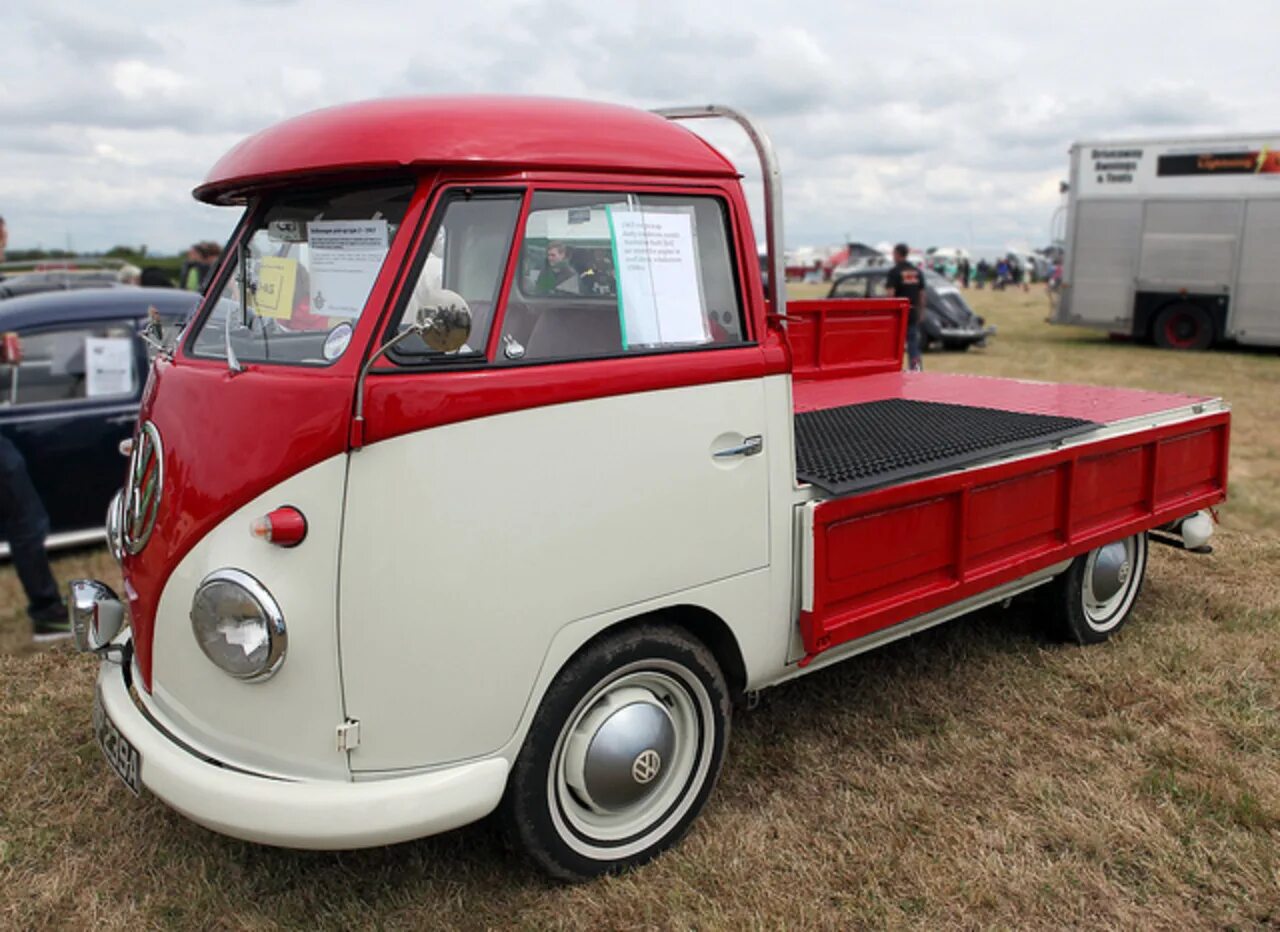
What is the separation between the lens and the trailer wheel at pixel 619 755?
2.76 meters

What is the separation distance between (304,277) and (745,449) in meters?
1.34

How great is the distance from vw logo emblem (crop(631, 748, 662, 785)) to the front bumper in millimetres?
465

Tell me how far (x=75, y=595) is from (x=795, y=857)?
233 centimetres

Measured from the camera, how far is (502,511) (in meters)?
2.52

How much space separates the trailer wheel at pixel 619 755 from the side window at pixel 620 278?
0.84 meters

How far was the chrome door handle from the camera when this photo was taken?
2973 mm

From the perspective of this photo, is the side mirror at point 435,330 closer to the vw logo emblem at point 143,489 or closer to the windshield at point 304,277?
the windshield at point 304,277

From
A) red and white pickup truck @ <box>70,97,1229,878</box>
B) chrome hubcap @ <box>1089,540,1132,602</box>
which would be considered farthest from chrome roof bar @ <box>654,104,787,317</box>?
chrome hubcap @ <box>1089,540,1132,602</box>

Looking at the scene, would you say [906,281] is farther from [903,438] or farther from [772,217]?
[772,217]

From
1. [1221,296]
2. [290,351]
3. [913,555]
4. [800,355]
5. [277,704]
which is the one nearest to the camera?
[277,704]

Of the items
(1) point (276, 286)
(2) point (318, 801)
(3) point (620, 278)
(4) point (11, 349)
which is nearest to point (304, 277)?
(1) point (276, 286)

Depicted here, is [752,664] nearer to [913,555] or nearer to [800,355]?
[913,555]

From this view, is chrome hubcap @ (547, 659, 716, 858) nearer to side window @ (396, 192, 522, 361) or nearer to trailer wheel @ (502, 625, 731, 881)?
trailer wheel @ (502, 625, 731, 881)

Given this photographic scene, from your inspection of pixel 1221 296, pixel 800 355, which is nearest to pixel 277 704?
pixel 800 355
